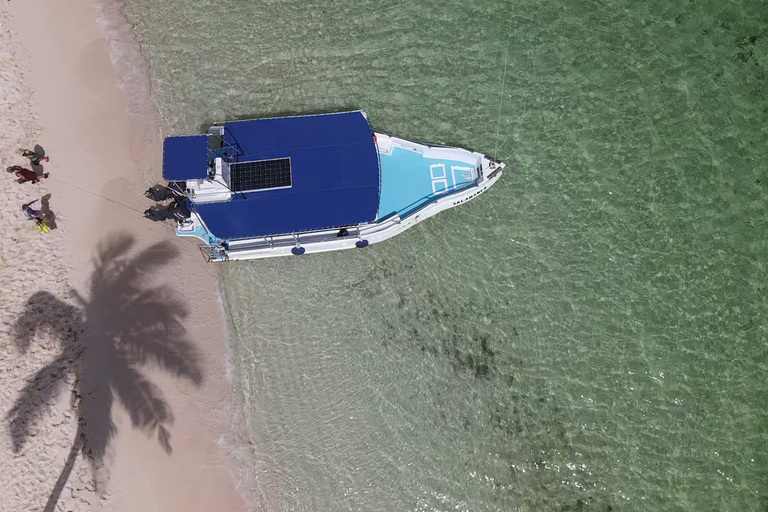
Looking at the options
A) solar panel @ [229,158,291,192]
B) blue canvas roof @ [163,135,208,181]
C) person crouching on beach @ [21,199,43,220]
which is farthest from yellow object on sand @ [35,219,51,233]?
solar panel @ [229,158,291,192]

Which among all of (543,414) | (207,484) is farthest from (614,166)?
(207,484)

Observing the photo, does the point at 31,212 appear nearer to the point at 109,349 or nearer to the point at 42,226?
the point at 42,226

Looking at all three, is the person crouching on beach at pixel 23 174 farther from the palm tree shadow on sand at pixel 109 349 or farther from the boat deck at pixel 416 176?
the boat deck at pixel 416 176

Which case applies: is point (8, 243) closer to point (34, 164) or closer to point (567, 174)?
point (34, 164)

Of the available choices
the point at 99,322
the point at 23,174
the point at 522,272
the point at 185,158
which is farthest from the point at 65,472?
the point at 522,272

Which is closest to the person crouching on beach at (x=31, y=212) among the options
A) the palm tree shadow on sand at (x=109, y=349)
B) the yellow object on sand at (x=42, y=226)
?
the yellow object on sand at (x=42, y=226)

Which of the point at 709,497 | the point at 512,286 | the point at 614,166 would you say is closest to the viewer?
the point at 709,497
